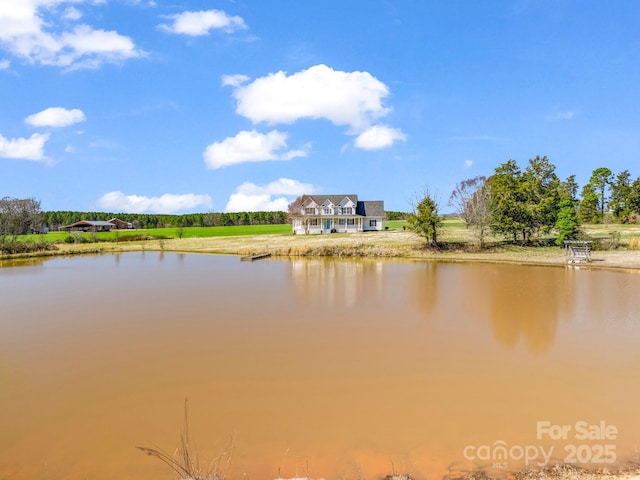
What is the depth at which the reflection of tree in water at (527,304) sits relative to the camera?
11.2m

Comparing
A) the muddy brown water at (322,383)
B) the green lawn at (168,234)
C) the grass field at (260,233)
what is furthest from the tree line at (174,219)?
the muddy brown water at (322,383)

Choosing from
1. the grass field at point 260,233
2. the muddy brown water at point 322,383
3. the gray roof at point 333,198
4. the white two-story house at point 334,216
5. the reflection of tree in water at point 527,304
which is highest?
the gray roof at point 333,198

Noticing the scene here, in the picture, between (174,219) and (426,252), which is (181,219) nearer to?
(174,219)

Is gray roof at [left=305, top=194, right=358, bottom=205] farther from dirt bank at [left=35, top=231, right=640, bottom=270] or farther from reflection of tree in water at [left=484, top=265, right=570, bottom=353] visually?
reflection of tree in water at [left=484, top=265, right=570, bottom=353]

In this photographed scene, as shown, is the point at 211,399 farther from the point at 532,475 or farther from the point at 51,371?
the point at 532,475

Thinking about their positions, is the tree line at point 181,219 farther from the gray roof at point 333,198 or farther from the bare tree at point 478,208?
the bare tree at point 478,208

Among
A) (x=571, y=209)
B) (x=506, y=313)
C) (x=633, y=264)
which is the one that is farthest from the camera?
(x=571, y=209)

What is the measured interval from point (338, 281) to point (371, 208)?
43.6 meters

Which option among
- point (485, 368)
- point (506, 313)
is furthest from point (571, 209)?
point (485, 368)

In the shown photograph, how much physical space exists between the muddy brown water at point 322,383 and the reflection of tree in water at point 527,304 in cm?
11

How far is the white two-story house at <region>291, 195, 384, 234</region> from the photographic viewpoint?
6128 centimetres

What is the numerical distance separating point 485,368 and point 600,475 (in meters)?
3.73

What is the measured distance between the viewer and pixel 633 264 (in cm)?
2450

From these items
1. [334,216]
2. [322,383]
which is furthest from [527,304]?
[334,216]
